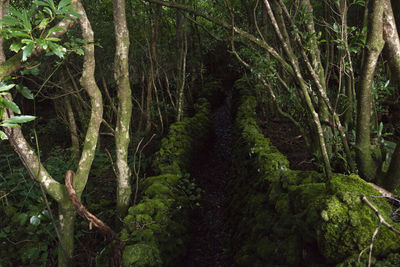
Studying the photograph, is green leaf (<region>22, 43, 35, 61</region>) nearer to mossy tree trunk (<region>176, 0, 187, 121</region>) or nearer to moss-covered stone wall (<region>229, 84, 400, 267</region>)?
moss-covered stone wall (<region>229, 84, 400, 267</region>)

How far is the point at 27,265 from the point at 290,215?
3.76 metres

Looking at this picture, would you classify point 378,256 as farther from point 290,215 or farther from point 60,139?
point 60,139

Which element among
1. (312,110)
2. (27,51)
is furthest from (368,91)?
(27,51)

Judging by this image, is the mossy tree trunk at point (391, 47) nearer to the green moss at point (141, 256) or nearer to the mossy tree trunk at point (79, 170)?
the green moss at point (141, 256)

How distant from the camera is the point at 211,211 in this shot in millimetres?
5422

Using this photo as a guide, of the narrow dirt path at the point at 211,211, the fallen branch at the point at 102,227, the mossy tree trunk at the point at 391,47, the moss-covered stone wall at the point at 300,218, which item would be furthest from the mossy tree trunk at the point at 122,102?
the mossy tree trunk at the point at 391,47

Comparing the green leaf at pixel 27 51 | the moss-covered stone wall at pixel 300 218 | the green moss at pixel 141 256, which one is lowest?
the green moss at pixel 141 256

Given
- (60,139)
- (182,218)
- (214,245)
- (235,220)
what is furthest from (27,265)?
(60,139)

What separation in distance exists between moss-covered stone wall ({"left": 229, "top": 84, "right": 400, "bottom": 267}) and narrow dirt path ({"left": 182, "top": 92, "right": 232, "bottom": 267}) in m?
0.35

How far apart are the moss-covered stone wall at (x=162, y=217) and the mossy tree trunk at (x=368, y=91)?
2.62 m

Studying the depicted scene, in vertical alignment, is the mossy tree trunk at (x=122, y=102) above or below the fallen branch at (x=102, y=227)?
above

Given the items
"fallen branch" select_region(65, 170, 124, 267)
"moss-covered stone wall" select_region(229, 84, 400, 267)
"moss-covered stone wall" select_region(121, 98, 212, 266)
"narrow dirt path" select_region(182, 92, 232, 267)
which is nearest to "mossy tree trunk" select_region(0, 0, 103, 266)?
"fallen branch" select_region(65, 170, 124, 267)

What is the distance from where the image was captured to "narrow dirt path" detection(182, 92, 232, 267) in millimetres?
4320

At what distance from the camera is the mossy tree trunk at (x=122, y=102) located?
3775mm
